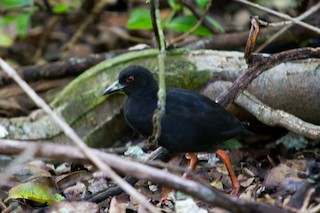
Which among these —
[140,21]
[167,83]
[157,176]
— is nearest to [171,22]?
[140,21]

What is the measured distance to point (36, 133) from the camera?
6.34 metres

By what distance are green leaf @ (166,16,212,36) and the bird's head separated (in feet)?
7.21

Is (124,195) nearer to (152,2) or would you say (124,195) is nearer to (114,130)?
(152,2)

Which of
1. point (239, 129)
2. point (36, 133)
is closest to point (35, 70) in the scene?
point (36, 133)

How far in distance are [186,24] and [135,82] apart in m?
2.45

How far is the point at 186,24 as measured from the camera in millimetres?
7141

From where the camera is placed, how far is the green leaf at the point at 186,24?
23.2 feet

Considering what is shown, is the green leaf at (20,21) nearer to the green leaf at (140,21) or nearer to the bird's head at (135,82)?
the green leaf at (140,21)

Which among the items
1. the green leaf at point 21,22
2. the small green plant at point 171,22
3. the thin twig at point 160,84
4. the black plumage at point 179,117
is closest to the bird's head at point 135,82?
the black plumage at point 179,117

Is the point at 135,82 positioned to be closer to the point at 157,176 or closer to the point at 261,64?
the point at 261,64

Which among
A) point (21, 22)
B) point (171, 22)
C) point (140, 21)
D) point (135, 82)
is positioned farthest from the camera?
point (21, 22)

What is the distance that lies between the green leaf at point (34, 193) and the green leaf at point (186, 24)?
285cm

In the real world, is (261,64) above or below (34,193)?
above

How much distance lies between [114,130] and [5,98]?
4.33 feet
